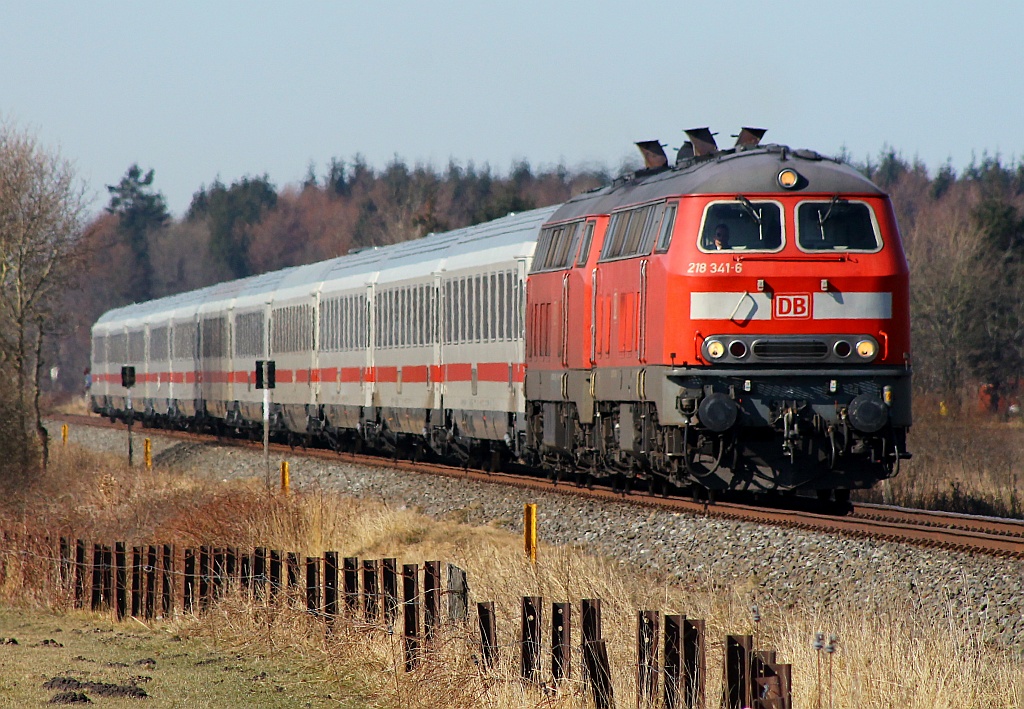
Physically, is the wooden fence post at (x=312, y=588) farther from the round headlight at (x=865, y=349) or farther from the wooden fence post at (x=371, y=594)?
the round headlight at (x=865, y=349)

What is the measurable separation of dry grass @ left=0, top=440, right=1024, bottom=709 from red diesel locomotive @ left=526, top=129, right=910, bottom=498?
138 cm

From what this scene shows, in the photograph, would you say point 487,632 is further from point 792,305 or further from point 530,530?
point 792,305

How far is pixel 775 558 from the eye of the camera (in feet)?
50.3

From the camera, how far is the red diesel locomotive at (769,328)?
15148mm

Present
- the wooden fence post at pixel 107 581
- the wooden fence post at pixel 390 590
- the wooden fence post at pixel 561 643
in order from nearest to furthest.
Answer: the wooden fence post at pixel 561 643 → the wooden fence post at pixel 390 590 → the wooden fence post at pixel 107 581

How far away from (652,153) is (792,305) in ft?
15.4

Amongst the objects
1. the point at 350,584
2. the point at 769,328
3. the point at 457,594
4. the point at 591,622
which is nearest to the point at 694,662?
the point at 591,622

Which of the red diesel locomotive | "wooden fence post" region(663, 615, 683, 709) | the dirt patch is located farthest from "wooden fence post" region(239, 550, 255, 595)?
"wooden fence post" region(663, 615, 683, 709)

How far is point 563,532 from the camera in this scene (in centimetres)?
1845

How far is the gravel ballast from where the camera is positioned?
513 inches

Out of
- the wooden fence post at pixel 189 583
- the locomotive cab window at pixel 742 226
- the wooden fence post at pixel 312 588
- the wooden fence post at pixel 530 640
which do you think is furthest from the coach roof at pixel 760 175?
the wooden fence post at pixel 530 640

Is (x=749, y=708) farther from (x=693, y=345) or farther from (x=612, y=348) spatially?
(x=612, y=348)


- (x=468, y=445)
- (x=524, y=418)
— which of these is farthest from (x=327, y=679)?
(x=468, y=445)

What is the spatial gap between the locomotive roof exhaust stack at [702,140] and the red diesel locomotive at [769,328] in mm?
2178
